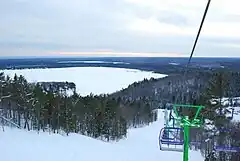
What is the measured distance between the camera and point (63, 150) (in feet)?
101

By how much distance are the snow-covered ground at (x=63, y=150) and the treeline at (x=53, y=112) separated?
4872 millimetres

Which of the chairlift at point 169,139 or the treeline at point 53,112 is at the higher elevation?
the chairlift at point 169,139

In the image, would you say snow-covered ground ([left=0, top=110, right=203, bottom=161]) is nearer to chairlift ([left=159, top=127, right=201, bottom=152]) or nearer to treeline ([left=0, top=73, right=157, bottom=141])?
treeline ([left=0, top=73, right=157, bottom=141])

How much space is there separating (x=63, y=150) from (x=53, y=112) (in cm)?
1211

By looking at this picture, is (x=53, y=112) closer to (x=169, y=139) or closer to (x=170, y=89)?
(x=169, y=139)

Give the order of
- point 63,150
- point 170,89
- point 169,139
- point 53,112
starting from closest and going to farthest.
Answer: point 169,139 → point 63,150 → point 53,112 → point 170,89

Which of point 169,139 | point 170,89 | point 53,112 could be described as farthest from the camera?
point 170,89

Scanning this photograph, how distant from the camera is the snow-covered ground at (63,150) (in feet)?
90.8

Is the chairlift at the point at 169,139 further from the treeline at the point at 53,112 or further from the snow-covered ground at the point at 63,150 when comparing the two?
the treeline at the point at 53,112

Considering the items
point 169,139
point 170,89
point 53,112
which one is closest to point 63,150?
point 53,112

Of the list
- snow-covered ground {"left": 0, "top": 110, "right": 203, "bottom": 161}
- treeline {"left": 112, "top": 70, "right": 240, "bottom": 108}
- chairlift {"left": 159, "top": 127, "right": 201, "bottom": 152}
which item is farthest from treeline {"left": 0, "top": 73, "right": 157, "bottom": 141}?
treeline {"left": 112, "top": 70, "right": 240, "bottom": 108}

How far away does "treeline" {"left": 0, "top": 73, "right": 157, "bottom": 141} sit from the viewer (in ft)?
128

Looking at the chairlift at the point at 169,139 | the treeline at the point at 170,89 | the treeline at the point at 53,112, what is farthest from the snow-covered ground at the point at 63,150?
the treeline at the point at 170,89

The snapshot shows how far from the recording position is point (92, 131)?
47969 mm
